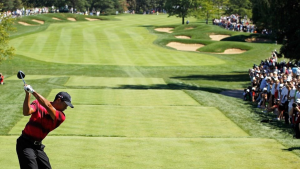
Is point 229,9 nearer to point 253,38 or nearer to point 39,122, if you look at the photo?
point 253,38

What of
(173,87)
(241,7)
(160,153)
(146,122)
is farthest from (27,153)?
(241,7)

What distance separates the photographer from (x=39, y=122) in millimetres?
8289

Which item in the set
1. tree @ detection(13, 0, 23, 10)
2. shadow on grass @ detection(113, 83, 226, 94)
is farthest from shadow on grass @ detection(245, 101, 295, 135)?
tree @ detection(13, 0, 23, 10)

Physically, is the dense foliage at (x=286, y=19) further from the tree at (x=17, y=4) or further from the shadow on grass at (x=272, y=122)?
the tree at (x=17, y=4)

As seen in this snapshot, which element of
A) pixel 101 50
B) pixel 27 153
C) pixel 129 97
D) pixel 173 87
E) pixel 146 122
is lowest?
pixel 173 87

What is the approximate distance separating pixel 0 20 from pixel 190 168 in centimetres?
2653

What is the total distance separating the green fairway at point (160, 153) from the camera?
11945 millimetres

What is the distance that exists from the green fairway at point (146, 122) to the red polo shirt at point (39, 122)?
806cm

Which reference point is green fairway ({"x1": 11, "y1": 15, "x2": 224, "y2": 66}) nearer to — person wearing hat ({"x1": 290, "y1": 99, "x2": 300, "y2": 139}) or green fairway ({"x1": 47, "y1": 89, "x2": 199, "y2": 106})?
green fairway ({"x1": 47, "y1": 89, "x2": 199, "y2": 106})

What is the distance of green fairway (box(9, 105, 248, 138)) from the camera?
16.9m

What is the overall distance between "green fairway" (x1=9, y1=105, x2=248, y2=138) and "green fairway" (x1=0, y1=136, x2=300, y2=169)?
5.37ft

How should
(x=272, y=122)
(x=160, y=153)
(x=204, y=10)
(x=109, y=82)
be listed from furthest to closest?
1. (x=204, y=10)
2. (x=109, y=82)
3. (x=272, y=122)
4. (x=160, y=153)

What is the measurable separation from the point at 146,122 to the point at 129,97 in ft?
24.6

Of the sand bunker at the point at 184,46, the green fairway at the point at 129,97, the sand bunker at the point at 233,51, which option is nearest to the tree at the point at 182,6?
the sand bunker at the point at 184,46
